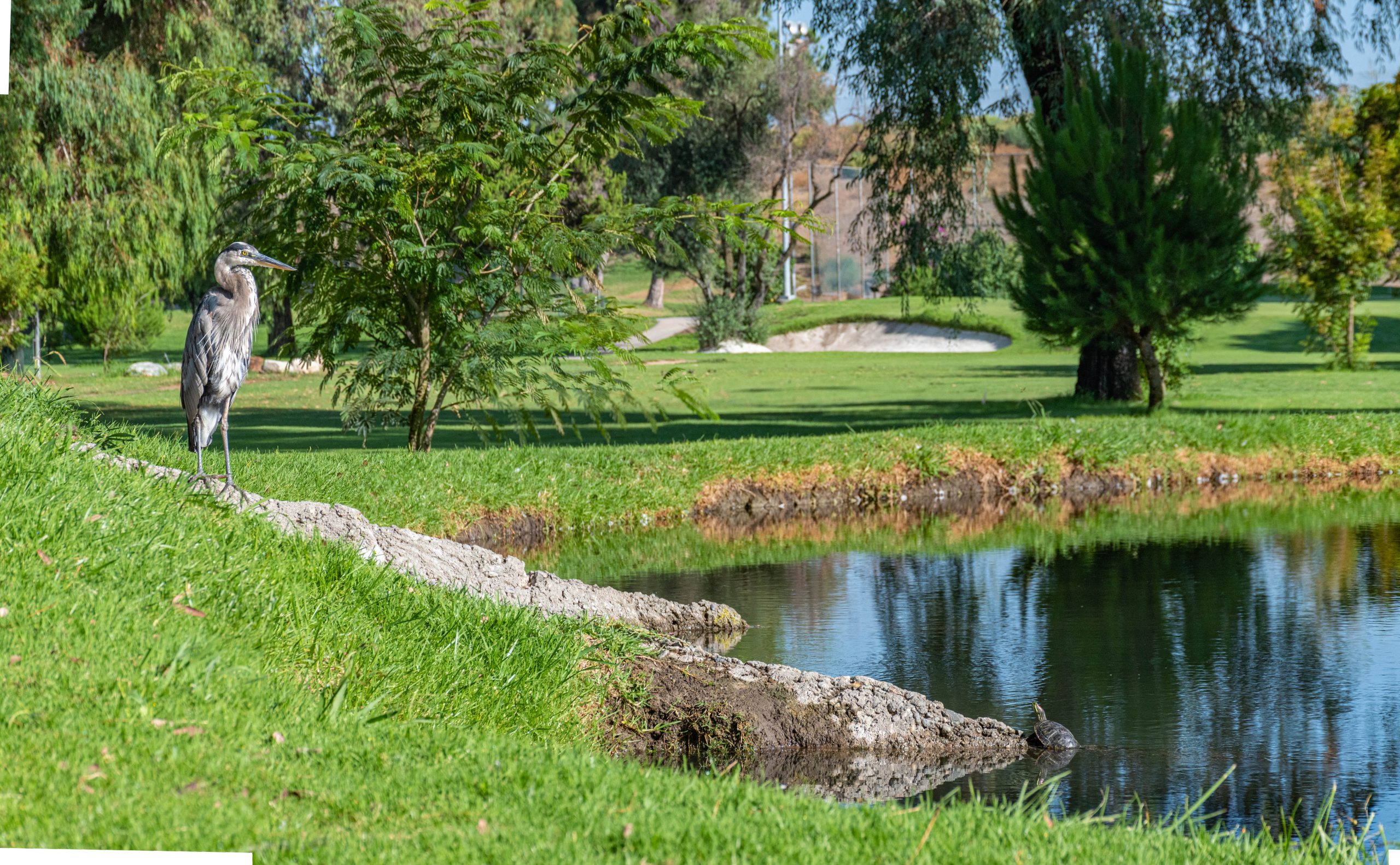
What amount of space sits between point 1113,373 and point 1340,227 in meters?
9.28

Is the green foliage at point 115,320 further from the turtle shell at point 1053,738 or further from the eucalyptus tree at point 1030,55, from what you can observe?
the turtle shell at point 1053,738

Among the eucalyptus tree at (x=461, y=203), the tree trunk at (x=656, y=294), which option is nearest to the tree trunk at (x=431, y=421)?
the eucalyptus tree at (x=461, y=203)

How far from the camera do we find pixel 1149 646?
862 cm

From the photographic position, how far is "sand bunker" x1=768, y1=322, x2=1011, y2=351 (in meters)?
40.9

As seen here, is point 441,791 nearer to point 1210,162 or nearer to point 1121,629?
point 1121,629

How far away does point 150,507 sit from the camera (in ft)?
20.8

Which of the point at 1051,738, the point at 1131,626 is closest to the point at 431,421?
the point at 1131,626

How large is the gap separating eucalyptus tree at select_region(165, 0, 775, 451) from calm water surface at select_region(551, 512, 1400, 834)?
3.31 m

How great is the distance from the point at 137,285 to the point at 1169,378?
15.8 meters

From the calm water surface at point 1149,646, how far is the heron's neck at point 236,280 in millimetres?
3582

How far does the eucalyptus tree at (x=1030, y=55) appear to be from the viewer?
1923 cm

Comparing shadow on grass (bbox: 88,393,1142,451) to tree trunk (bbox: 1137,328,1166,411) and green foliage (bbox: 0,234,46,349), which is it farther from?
green foliage (bbox: 0,234,46,349)

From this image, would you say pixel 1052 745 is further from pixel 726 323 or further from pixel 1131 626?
pixel 726 323

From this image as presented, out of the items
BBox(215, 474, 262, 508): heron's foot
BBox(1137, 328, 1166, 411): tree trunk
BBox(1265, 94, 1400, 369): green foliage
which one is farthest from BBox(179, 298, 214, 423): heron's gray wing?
BBox(1265, 94, 1400, 369): green foliage
